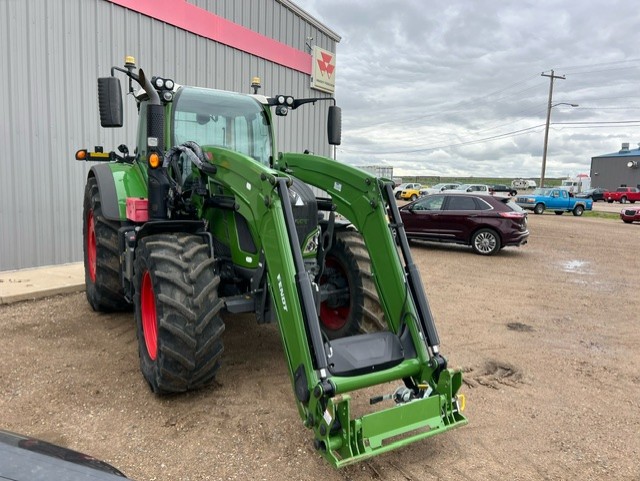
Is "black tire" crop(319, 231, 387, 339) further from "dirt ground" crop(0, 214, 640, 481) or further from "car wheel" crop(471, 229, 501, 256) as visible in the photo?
"car wheel" crop(471, 229, 501, 256)

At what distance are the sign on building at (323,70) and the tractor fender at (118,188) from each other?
29.5 ft

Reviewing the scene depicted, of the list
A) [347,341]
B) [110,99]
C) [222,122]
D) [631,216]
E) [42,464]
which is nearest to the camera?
[42,464]

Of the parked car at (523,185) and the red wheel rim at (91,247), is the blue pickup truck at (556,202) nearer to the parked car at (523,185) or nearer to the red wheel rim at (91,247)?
the red wheel rim at (91,247)

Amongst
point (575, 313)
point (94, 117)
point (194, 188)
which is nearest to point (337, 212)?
point (194, 188)

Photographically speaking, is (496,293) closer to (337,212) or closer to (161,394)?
(337,212)

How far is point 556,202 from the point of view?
99.8 ft

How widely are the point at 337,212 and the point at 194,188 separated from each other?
4.47 feet

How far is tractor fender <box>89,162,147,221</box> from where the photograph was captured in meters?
5.27

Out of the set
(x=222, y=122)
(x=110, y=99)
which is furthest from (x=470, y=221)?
(x=110, y=99)

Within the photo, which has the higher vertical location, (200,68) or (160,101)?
(200,68)

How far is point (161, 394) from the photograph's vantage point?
4039 millimetres

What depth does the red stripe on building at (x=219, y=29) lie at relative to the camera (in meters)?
9.48

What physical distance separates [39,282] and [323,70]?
9438 mm

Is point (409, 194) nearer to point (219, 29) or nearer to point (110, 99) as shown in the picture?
point (219, 29)
